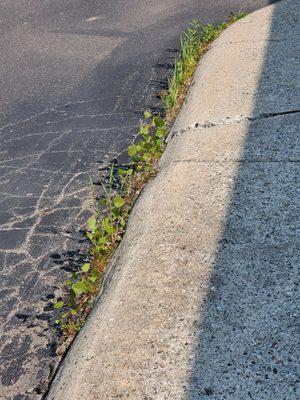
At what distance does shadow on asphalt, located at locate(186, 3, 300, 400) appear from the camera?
2301mm

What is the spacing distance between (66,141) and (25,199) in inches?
29.6

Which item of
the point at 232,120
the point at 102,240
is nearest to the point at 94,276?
the point at 102,240

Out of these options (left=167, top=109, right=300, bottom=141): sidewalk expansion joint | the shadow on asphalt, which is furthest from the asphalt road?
the shadow on asphalt

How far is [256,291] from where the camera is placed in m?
2.68

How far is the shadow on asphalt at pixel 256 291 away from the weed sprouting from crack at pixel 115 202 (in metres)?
0.64

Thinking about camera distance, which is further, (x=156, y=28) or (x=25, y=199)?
(x=156, y=28)

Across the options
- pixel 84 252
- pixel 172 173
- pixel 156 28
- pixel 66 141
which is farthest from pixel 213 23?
pixel 84 252

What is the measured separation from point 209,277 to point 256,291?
0.74ft

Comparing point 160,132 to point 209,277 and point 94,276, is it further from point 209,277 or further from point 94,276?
point 209,277

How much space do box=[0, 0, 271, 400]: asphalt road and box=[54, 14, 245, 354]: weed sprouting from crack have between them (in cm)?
9

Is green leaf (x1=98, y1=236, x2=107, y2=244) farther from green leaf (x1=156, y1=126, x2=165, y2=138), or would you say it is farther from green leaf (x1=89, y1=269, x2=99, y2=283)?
green leaf (x1=156, y1=126, x2=165, y2=138)

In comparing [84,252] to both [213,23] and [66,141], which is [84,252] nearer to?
[66,141]

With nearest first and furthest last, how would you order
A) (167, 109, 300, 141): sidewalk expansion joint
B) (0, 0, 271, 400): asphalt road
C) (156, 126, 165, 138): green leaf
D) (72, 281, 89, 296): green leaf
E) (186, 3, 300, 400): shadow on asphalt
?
(186, 3, 300, 400): shadow on asphalt → (72, 281, 89, 296): green leaf → (0, 0, 271, 400): asphalt road → (167, 109, 300, 141): sidewalk expansion joint → (156, 126, 165, 138): green leaf

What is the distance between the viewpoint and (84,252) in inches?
135
